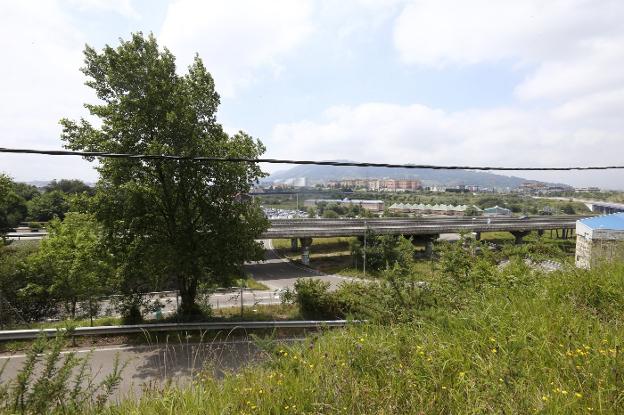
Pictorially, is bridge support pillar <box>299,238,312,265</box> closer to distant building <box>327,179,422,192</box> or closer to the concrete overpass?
the concrete overpass

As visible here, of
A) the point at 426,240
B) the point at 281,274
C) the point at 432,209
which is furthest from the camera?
the point at 432,209

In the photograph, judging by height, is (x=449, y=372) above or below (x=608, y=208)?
above

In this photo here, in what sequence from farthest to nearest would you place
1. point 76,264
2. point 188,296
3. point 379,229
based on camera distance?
point 379,229, point 76,264, point 188,296

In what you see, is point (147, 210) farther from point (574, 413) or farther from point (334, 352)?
point (574, 413)

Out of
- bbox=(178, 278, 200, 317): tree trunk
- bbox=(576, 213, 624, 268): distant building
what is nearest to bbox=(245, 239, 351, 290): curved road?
bbox=(178, 278, 200, 317): tree trunk

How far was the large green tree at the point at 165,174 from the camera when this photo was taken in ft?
34.7

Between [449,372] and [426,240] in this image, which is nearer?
[449,372]

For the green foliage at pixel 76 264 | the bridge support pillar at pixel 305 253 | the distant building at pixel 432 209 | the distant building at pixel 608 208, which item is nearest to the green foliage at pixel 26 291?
the green foliage at pixel 76 264

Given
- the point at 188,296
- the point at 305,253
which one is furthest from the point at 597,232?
the point at 188,296

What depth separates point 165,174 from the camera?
11242mm

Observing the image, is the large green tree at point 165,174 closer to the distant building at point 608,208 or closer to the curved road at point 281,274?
the curved road at point 281,274

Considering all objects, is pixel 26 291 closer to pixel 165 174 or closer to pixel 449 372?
pixel 165 174

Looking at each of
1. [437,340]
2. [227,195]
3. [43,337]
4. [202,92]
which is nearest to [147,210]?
[227,195]

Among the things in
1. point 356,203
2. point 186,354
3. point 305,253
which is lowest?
point 305,253
